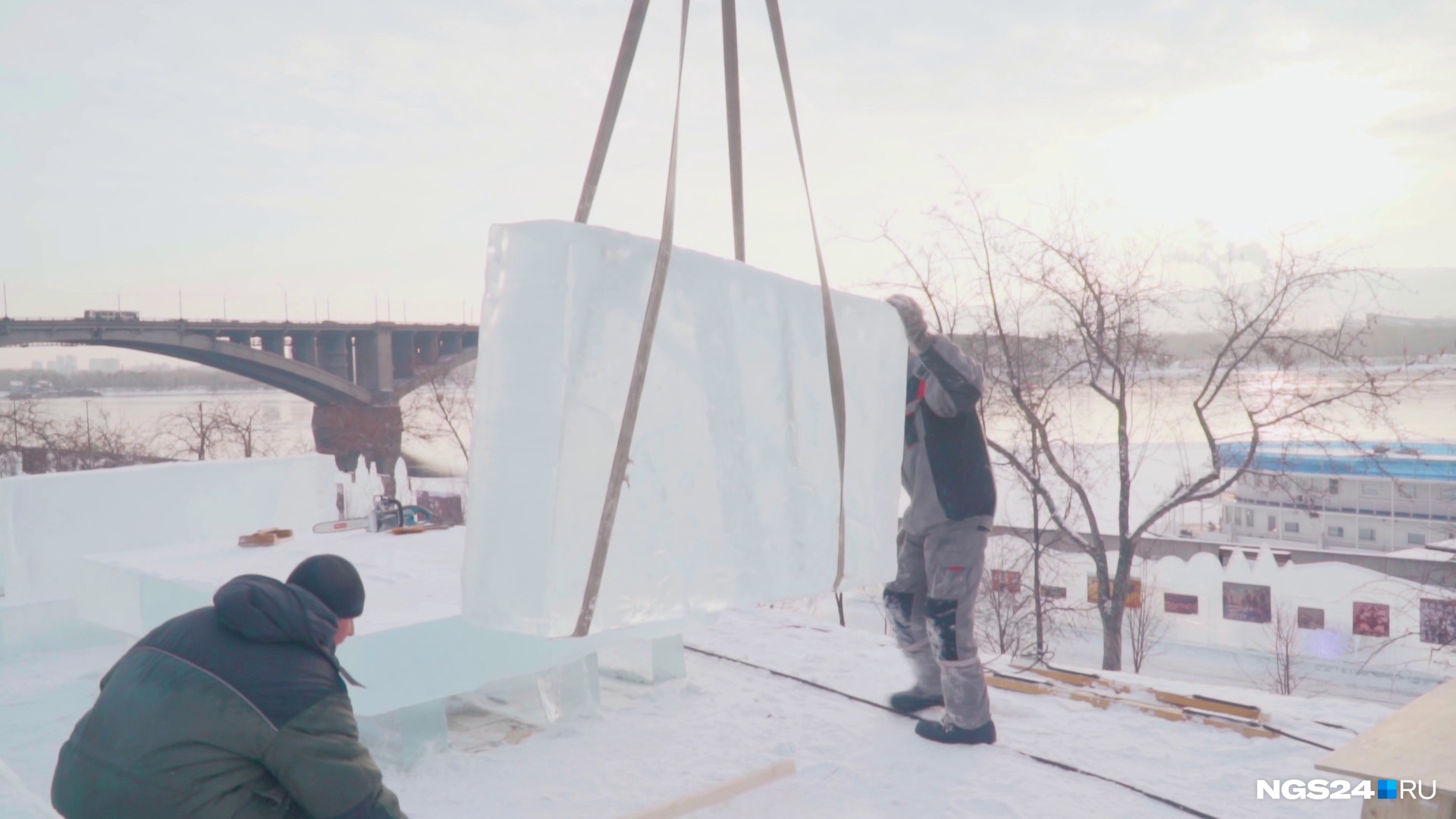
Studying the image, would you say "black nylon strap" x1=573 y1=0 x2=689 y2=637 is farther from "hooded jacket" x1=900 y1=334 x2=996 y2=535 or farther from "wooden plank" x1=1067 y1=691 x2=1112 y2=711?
"wooden plank" x1=1067 y1=691 x2=1112 y2=711

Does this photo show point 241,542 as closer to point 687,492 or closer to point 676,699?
point 676,699

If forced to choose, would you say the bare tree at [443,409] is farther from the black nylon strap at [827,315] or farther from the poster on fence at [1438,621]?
the black nylon strap at [827,315]

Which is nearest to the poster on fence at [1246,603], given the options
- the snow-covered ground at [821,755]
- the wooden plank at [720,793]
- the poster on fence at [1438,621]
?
the poster on fence at [1438,621]

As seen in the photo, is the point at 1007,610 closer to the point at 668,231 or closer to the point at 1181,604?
the point at 1181,604

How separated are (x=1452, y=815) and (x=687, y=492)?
1.70 meters

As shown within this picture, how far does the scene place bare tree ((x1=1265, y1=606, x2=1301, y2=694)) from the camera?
66.7ft

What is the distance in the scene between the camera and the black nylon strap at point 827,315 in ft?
6.34

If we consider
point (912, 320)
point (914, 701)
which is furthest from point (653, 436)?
point (914, 701)

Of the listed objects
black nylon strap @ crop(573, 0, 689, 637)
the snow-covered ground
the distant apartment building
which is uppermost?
Result: black nylon strap @ crop(573, 0, 689, 637)

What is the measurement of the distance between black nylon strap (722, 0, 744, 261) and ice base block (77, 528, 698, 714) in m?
1.31

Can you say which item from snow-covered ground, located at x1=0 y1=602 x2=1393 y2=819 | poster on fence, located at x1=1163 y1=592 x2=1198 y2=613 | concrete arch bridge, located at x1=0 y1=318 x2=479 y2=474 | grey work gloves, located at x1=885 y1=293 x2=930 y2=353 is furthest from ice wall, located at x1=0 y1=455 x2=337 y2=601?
poster on fence, located at x1=1163 y1=592 x2=1198 y2=613

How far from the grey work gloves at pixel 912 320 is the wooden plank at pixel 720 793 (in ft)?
4.94

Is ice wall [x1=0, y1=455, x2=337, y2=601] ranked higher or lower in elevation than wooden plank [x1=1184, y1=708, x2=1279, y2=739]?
higher

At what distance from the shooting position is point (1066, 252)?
13000 millimetres
